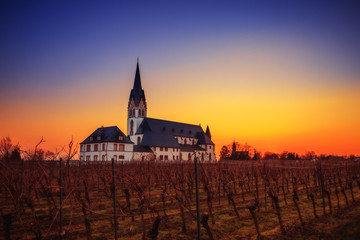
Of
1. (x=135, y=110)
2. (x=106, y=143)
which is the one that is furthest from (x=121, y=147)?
(x=135, y=110)

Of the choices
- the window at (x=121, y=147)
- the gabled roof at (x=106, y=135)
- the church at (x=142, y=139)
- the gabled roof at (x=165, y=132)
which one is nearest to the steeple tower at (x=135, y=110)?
the church at (x=142, y=139)

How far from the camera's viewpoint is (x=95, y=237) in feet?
21.8

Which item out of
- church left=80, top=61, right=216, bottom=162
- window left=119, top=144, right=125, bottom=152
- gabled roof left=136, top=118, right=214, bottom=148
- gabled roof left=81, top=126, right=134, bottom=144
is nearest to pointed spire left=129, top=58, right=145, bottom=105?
church left=80, top=61, right=216, bottom=162

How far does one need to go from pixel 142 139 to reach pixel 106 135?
424 inches

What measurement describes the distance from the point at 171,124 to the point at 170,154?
12485mm

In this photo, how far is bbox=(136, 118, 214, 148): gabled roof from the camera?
188ft

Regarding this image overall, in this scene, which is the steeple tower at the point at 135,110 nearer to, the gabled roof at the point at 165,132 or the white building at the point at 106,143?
the gabled roof at the point at 165,132

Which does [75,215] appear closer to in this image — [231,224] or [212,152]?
[231,224]

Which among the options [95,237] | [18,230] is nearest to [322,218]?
[95,237]

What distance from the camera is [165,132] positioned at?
62.2 m

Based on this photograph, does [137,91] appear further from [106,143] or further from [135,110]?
[106,143]

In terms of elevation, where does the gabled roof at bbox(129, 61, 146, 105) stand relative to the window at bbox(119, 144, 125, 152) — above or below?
above

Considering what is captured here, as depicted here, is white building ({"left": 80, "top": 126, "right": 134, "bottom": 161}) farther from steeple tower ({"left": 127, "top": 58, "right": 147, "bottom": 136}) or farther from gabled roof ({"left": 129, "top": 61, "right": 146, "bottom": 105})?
gabled roof ({"left": 129, "top": 61, "right": 146, "bottom": 105})

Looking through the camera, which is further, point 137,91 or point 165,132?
point 137,91
